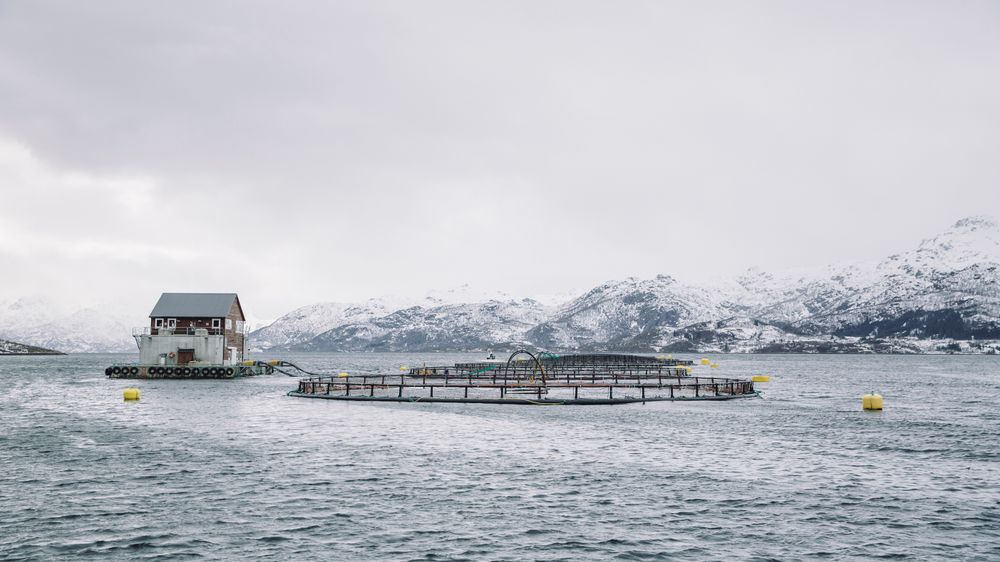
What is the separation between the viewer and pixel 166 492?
3578cm

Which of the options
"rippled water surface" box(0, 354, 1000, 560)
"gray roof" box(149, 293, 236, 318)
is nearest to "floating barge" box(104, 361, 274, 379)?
"gray roof" box(149, 293, 236, 318)

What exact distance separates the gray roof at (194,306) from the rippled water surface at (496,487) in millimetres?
70846

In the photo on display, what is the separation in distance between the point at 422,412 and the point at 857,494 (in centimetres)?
4558

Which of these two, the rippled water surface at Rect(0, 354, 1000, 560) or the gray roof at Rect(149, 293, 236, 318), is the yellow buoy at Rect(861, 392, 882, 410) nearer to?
the rippled water surface at Rect(0, 354, 1000, 560)

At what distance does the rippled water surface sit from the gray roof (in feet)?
232

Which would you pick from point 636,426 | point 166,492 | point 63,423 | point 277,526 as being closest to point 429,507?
point 277,526

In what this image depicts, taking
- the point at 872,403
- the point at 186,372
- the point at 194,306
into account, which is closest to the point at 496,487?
the point at 872,403

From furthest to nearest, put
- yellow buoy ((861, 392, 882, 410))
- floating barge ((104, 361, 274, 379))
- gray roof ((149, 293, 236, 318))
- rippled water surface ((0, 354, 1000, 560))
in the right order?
gray roof ((149, 293, 236, 318))
floating barge ((104, 361, 274, 379))
yellow buoy ((861, 392, 882, 410))
rippled water surface ((0, 354, 1000, 560))

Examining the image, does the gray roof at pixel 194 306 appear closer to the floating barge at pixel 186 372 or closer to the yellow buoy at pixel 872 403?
the floating barge at pixel 186 372

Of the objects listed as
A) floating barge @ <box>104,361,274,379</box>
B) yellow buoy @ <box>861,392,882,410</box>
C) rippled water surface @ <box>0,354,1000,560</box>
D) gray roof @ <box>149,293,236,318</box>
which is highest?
gray roof @ <box>149,293,236,318</box>

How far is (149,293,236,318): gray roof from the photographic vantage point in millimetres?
140625

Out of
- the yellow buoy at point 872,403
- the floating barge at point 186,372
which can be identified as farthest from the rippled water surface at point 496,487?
the floating barge at point 186,372

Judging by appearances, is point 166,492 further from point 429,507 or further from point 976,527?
point 976,527

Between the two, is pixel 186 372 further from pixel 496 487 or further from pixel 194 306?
pixel 496 487
